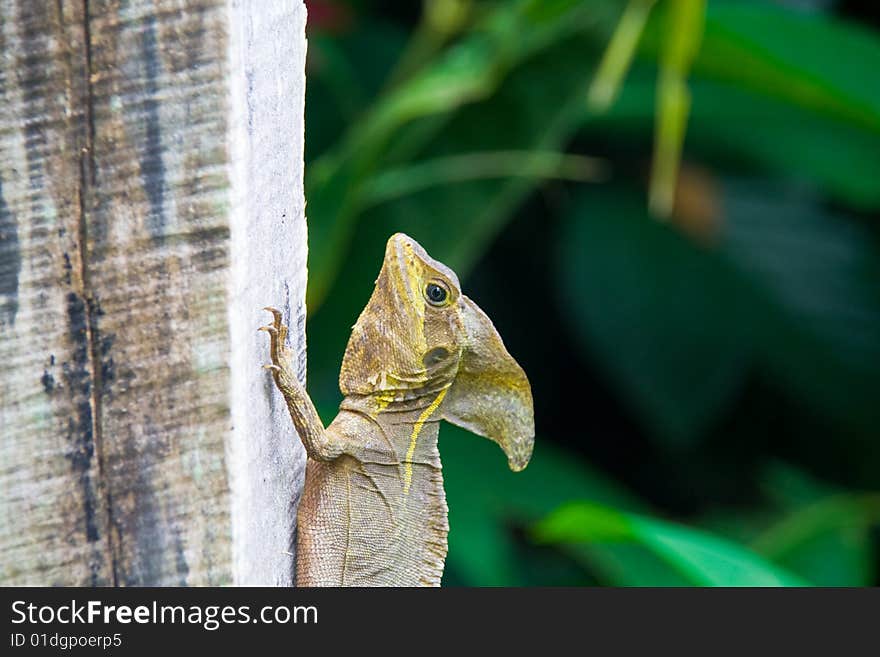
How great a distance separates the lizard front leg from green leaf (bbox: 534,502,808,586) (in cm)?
75

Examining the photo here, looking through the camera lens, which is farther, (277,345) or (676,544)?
(676,544)

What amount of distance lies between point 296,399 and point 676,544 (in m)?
1.04

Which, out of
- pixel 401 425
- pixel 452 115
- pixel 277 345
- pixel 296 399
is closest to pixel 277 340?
pixel 277 345

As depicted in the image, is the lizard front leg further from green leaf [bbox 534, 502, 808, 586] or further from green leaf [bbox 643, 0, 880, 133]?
green leaf [bbox 643, 0, 880, 133]

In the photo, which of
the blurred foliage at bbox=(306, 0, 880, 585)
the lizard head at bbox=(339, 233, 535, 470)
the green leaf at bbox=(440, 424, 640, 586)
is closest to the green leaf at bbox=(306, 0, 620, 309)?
the blurred foliage at bbox=(306, 0, 880, 585)

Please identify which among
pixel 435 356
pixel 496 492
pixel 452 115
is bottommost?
pixel 435 356

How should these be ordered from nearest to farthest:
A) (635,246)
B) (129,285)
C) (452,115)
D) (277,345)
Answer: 1. (129,285)
2. (277,345)
3. (452,115)
4. (635,246)

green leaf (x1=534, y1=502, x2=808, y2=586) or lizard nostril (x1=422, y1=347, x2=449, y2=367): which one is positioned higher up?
lizard nostril (x1=422, y1=347, x2=449, y2=367)

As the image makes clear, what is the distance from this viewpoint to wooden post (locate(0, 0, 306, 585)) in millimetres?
1295

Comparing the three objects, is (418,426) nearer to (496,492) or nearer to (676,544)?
(676,544)

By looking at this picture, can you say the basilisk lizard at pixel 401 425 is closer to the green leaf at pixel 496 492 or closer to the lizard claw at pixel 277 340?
the lizard claw at pixel 277 340

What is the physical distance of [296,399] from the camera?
1657mm

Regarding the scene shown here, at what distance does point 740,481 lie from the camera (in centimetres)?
539

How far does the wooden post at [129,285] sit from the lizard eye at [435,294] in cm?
69
